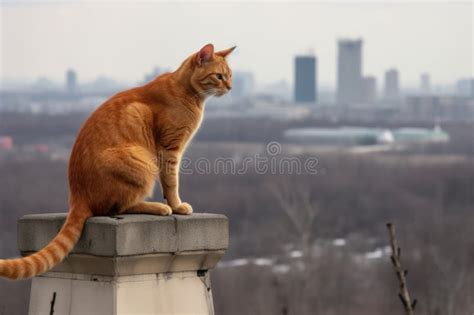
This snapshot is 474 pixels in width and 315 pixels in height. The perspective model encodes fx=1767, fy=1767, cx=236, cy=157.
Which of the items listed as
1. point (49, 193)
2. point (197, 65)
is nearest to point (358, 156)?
point (49, 193)

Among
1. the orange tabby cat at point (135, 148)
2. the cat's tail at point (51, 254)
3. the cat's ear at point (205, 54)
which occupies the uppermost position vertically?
the cat's ear at point (205, 54)

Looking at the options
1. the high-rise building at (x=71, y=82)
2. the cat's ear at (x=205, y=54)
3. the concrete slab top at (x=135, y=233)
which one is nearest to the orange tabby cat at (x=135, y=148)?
the cat's ear at (x=205, y=54)

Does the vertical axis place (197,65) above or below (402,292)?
above

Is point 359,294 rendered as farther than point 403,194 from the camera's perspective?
No

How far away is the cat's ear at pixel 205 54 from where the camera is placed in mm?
8219

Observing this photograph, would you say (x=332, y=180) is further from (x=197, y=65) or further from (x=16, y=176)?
(x=197, y=65)

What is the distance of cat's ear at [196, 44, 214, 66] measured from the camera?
822 centimetres

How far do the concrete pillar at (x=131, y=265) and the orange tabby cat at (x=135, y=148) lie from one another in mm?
144

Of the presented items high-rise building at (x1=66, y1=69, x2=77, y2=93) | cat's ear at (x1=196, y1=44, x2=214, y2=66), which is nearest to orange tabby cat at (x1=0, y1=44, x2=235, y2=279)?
cat's ear at (x1=196, y1=44, x2=214, y2=66)

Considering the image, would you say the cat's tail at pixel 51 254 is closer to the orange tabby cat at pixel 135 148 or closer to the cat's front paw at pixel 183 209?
the orange tabby cat at pixel 135 148

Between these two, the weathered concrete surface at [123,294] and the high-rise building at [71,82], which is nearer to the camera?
the weathered concrete surface at [123,294]

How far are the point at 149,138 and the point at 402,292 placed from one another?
1.47 metres

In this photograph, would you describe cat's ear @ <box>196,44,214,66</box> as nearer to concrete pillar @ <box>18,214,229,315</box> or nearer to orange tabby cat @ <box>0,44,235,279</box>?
orange tabby cat @ <box>0,44,235,279</box>

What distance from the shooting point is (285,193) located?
106625 millimetres
